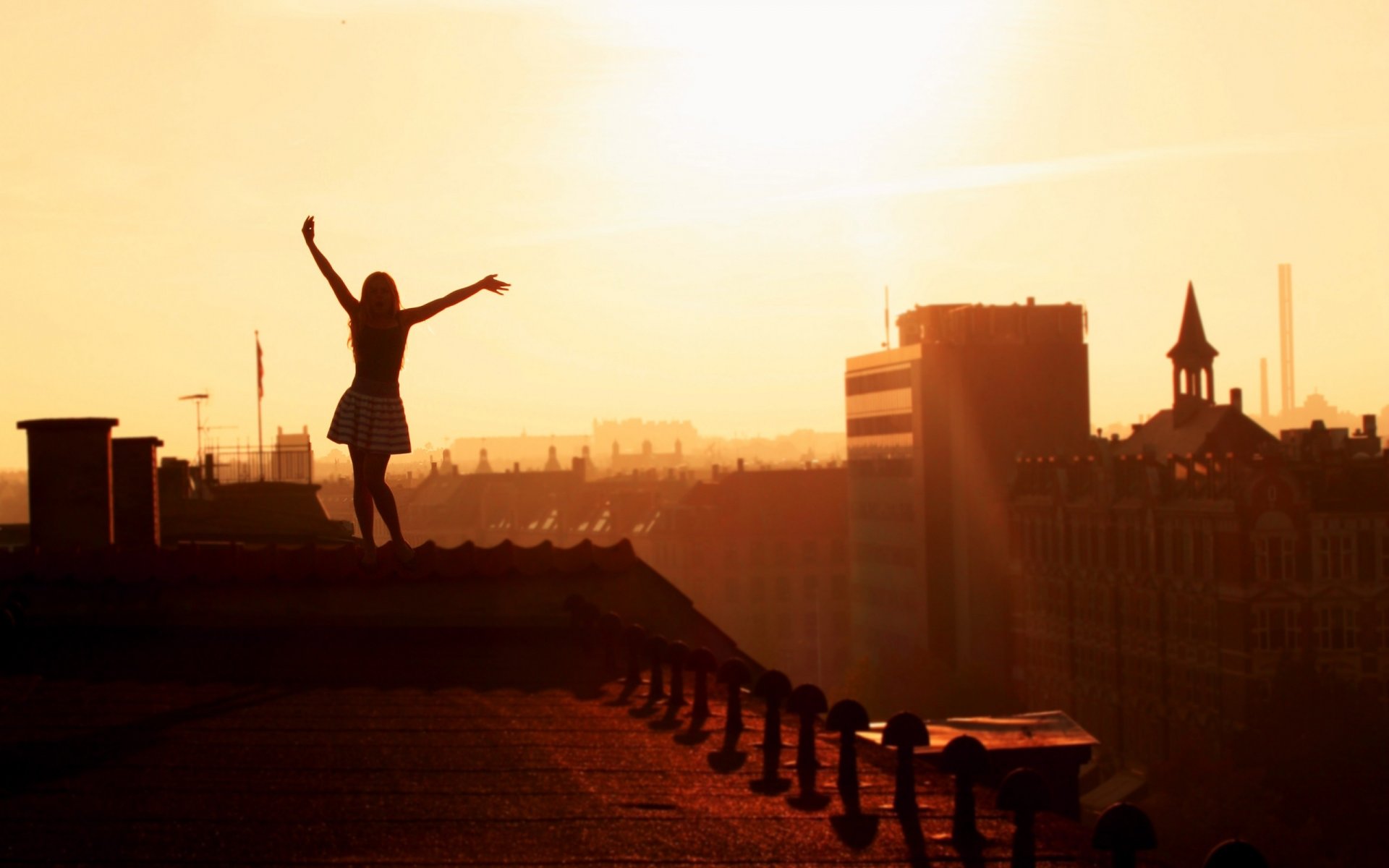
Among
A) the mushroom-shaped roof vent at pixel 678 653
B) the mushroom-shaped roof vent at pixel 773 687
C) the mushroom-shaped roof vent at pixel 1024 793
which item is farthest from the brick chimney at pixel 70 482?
the mushroom-shaped roof vent at pixel 1024 793

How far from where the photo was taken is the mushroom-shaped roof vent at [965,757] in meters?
9.80

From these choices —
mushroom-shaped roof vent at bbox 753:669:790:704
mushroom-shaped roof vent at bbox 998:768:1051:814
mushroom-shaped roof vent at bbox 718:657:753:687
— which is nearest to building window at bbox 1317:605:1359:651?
mushroom-shaped roof vent at bbox 718:657:753:687

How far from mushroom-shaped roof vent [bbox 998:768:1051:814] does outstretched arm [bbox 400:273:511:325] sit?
5.17 metres

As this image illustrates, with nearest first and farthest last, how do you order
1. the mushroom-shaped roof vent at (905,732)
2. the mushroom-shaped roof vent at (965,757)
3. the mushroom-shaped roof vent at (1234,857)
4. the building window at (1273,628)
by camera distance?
the mushroom-shaped roof vent at (1234,857), the mushroom-shaped roof vent at (965,757), the mushroom-shaped roof vent at (905,732), the building window at (1273,628)

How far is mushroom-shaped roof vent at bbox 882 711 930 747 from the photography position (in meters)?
10.9

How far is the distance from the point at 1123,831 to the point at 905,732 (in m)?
3.01

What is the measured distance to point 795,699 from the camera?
39.6 feet

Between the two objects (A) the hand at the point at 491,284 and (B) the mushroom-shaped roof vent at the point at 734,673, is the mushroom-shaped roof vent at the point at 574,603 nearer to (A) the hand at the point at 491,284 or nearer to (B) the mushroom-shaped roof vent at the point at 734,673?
(B) the mushroom-shaped roof vent at the point at 734,673

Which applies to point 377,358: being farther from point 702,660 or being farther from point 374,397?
point 702,660

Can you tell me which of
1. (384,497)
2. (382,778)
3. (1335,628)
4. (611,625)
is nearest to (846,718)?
(382,778)

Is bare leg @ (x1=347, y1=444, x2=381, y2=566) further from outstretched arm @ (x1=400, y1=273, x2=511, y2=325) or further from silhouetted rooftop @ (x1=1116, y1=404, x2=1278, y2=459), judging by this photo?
silhouetted rooftop @ (x1=1116, y1=404, x2=1278, y2=459)

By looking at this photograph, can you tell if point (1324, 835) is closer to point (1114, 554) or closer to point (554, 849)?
point (1114, 554)

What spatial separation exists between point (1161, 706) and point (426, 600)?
116298 millimetres

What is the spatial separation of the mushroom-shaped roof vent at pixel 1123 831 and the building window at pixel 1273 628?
382 feet
